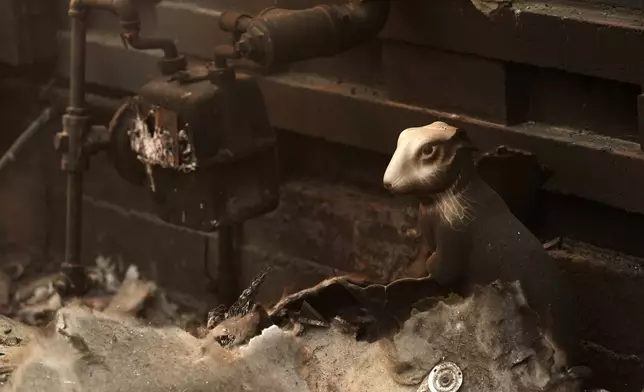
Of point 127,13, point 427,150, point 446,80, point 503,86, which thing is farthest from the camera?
point 127,13

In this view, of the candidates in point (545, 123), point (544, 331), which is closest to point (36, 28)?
point (545, 123)

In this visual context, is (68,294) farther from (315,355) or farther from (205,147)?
(315,355)

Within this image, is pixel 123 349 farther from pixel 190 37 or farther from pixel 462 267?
pixel 190 37

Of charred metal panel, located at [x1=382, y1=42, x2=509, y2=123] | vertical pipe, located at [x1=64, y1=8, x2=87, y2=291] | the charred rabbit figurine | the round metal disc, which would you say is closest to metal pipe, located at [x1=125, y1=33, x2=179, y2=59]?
vertical pipe, located at [x1=64, y1=8, x2=87, y2=291]

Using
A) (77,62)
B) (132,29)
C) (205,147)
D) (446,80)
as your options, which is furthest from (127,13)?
(446,80)

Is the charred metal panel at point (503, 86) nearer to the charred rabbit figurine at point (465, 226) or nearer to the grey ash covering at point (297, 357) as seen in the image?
the charred rabbit figurine at point (465, 226)

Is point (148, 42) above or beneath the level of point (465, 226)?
above

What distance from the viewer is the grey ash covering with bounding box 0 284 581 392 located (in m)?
1.92

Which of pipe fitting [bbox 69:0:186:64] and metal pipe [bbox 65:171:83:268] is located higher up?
pipe fitting [bbox 69:0:186:64]

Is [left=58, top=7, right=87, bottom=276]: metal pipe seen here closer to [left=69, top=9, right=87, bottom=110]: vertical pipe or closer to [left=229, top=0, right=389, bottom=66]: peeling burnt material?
[left=69, top=9, right=87, bottom=110]: vertical pipe

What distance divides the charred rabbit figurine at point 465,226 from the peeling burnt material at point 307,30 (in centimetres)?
55

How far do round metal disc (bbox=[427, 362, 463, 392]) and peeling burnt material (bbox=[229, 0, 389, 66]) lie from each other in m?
1.00

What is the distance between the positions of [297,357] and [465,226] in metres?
0.44

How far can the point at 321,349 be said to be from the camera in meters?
2.09
